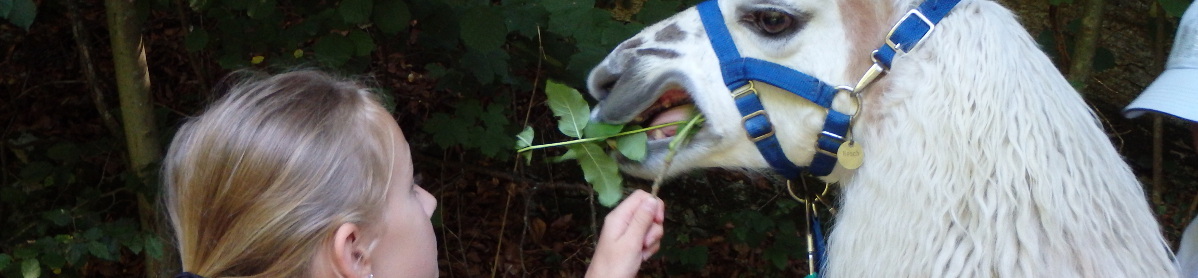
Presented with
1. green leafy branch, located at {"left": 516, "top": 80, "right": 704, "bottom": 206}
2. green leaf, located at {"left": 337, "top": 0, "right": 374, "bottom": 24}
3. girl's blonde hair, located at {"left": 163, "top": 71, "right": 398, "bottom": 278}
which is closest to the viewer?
girl's blonde hair, located at {"left": 163, "top": 71, "right": 398, "bottom": 278}

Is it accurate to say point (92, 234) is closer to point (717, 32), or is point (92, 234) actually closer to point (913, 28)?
point (717, 32)

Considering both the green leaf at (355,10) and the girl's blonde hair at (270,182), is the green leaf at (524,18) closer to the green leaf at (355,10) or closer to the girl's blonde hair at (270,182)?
the green leaf at (355,10)

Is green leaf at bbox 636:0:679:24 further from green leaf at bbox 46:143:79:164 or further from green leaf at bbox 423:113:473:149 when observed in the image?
green leaf at bbox 46:143:79:164

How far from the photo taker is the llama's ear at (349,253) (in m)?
1.48

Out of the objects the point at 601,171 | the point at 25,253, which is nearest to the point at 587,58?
the point at 601,171

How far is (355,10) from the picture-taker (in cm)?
278

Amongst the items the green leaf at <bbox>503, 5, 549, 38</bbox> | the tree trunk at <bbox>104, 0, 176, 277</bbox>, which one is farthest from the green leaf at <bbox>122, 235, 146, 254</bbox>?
the green leaf at <bbox>503, 5, 549, 38</bbox>

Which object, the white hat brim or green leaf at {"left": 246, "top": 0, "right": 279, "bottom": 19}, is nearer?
the white hat brim

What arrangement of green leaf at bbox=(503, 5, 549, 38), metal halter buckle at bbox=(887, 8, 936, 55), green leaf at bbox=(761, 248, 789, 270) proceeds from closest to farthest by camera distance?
metal halter buckle at bbox=(887, 8, 936, 55), green leaf at bbox=(503, 5, 549, 38), green leaf at bbox=(761, 248, 789, 270)

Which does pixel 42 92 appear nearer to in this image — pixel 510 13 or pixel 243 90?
pixel 510 13

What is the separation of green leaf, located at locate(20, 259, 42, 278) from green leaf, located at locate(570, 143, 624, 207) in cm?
183

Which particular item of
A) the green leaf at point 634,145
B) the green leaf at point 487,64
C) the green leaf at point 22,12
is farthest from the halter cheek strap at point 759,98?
the green leaf at point 22,12

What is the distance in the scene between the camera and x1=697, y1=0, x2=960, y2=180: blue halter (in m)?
1.93

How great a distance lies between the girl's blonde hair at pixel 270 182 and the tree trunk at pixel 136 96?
1.96 m
